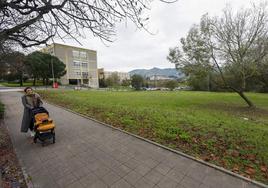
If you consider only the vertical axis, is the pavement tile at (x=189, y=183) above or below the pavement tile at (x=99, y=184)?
above

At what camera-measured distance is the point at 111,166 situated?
3236mm

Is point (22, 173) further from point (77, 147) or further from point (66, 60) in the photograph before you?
point (66, 60)

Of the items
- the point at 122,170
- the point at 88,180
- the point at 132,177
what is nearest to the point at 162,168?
the point at 132,177

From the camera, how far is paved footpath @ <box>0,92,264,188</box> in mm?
2732

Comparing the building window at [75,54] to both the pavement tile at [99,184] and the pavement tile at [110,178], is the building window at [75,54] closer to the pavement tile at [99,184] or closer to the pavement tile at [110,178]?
the pavement tile at [110,178]

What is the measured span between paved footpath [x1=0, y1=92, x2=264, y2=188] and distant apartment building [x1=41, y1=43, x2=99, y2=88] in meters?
54.1

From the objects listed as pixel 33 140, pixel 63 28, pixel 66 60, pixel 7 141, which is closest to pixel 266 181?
pixel 63 28

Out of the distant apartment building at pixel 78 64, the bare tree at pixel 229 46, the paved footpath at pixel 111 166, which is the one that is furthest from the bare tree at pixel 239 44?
the distant apartment building at pixel 78 64

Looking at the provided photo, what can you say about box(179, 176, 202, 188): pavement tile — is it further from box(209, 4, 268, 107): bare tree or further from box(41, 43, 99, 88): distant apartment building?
box(41, 43, 99, 88): distant apartment building

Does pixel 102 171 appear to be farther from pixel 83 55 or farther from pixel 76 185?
pixel 83 55

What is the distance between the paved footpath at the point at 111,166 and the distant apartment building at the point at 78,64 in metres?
54.1

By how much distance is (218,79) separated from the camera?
12086 mm

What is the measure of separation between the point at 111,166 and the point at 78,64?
196ft

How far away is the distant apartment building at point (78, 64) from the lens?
52594mm
